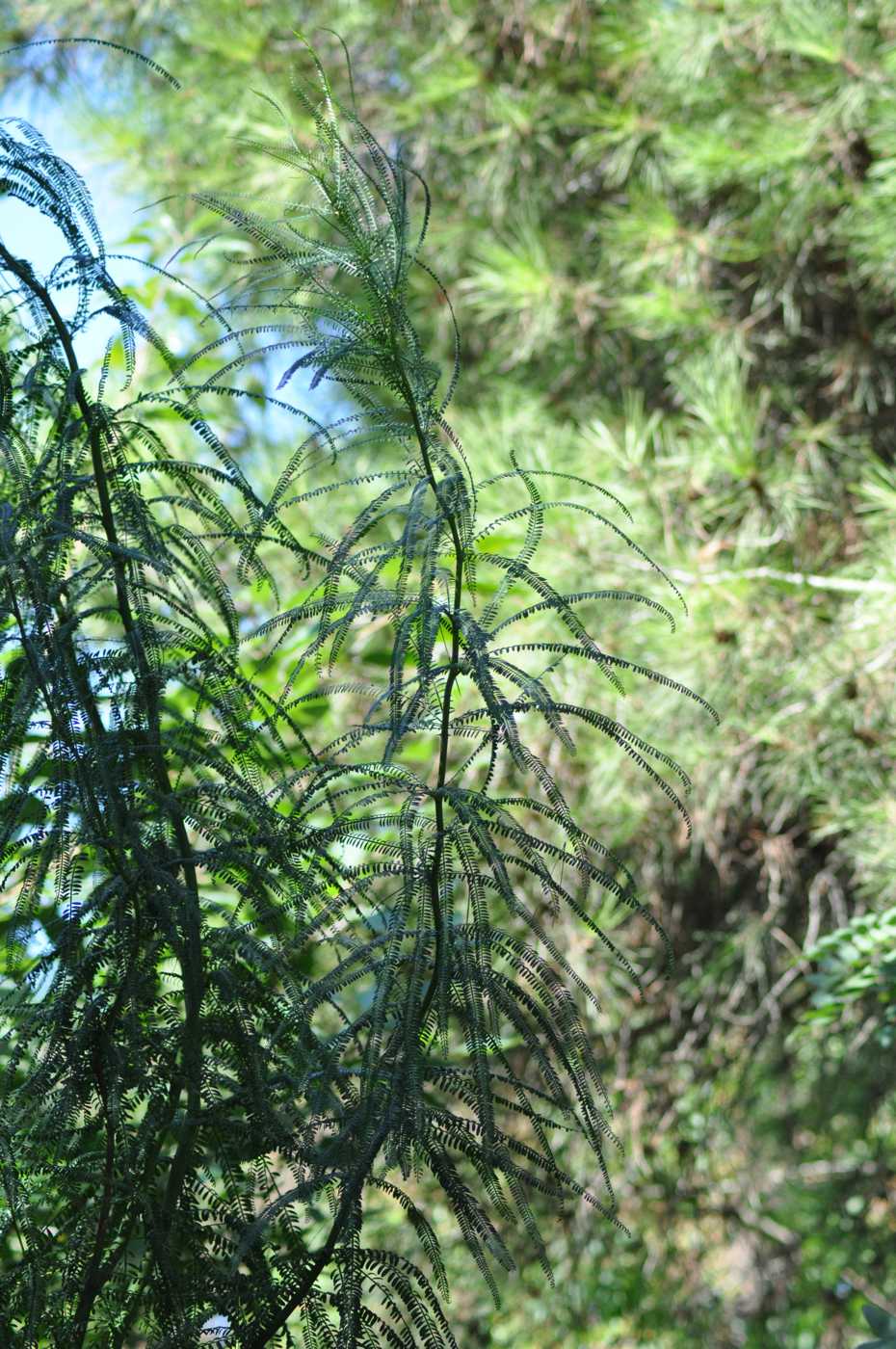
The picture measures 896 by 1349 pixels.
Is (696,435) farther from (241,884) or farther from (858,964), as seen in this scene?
(241,884)

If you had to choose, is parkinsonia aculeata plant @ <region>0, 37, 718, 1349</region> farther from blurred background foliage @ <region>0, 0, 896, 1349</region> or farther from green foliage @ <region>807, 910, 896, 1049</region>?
blurred background foliage @ <region>0, 0, 896, 1349</region>

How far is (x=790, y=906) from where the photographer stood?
1431 millimetres

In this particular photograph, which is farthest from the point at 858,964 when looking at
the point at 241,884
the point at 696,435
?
the point at 696,435

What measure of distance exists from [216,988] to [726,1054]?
1.15 metres

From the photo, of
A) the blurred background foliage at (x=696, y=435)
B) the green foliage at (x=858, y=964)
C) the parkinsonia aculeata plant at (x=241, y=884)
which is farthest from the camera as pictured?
the blurred background foliage at (x=696, y=435)

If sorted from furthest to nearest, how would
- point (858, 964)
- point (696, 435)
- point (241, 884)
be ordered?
point (696, 435), point (858, 964), point (241, 884)

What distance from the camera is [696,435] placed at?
143cm

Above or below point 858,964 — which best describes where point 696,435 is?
above

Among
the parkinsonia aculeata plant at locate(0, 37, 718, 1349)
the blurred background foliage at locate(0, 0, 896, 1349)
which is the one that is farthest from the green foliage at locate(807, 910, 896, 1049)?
the parkinsonia aculeata plant at locate(0, 37, 718, 1349)

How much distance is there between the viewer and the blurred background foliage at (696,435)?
1.26 m

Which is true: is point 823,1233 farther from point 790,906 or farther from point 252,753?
point 252,753

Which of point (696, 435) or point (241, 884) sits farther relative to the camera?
point (696, 435)

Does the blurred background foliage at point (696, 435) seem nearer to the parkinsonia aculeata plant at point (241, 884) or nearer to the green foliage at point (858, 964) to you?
the green foliage at point (858, 964)

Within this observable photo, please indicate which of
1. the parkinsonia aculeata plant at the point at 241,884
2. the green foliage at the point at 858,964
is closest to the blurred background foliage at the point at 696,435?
the green foliage at the point at 858,964
